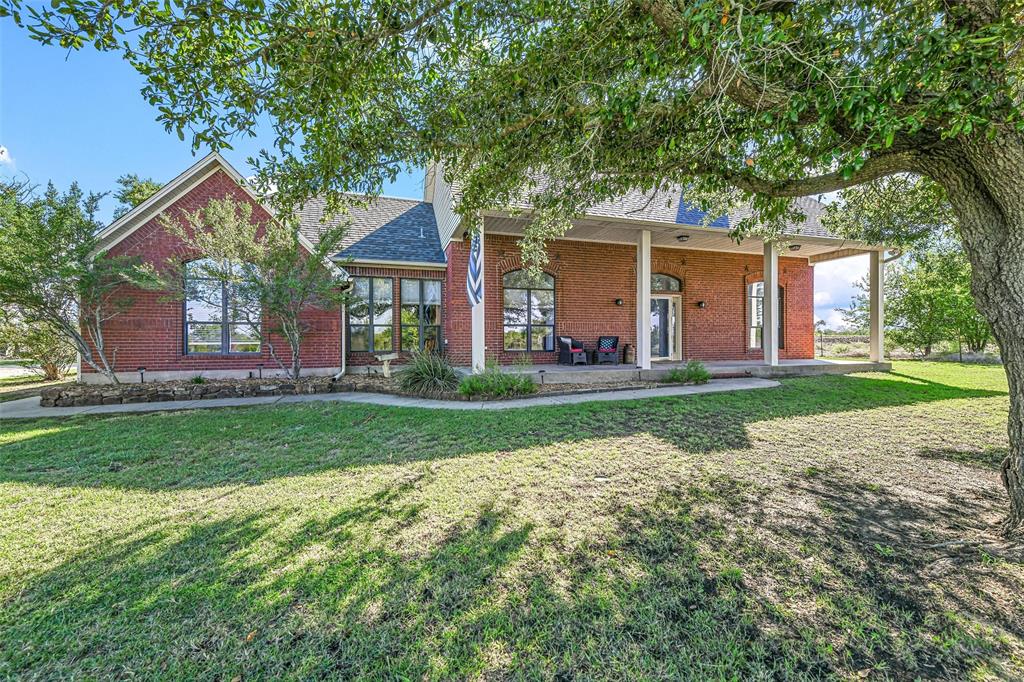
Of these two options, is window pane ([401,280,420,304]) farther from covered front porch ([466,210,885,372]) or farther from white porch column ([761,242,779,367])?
white porch column ([761,242,779,367])

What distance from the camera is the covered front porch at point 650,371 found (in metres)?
9.95

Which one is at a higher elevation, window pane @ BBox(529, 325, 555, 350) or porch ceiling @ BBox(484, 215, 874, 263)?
porch ceiling @ BBox(484, 215, 874, 263)

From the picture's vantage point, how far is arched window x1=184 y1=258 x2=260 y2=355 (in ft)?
30.6

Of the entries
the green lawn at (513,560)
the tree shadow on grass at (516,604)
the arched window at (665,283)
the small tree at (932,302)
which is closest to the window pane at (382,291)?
the green lawn at (513,560)

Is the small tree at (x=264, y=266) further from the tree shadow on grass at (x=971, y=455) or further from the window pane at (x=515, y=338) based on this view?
the tree shadow on grass at (x=971, y=455)

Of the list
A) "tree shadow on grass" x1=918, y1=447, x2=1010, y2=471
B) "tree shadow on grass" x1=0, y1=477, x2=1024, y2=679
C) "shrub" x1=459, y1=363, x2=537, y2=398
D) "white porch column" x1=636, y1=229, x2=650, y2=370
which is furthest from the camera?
"white porch column" x1=636, y1=229, x2=650, y2=370

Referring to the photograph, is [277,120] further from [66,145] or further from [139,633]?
[66,145]

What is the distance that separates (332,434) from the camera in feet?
19.6

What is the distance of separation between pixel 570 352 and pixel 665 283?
4.41 metres

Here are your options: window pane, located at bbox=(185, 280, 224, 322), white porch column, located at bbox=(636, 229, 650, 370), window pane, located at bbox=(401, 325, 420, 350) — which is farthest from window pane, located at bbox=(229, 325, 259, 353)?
white porch column, located at bbox=(636, 229, 650, 370)

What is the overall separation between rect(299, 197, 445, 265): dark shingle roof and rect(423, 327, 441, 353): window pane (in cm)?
211

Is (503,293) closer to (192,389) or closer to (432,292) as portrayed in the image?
(432,292)

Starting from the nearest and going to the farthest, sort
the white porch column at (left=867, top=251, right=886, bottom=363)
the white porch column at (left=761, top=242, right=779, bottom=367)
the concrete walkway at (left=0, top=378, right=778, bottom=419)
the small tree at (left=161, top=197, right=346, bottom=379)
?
the concrete walkway at (left=0, top=378, right=778, bottom=419), the small tree at (left=161, top=197, right=346, bottom=379), the white porch column at (left=761, top=242, right=779, bottom=367), the white porch column at (left=867, top=251, right=886, bottom=363)

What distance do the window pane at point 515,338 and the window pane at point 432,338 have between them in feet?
7.44
